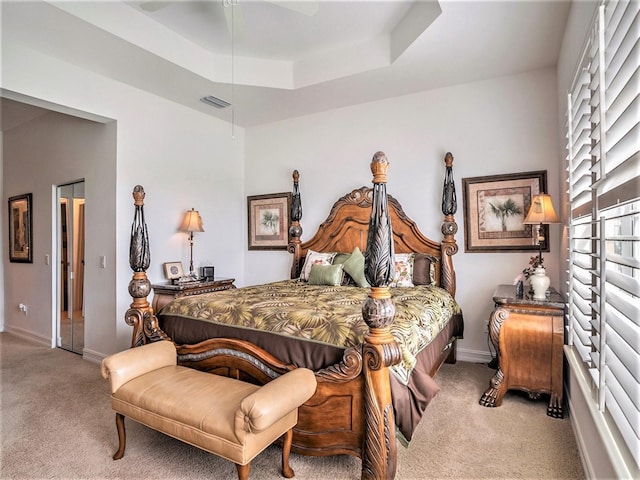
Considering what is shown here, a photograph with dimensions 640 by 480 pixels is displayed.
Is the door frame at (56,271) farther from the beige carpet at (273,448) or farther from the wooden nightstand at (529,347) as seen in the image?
the wooden nightstand at (529,347)

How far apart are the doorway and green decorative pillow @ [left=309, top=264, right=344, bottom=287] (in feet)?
9.20

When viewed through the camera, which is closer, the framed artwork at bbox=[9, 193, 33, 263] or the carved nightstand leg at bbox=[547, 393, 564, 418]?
the carved nightstand leg at bbox=[547, 393, 564, 418]

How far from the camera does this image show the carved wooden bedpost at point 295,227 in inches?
187

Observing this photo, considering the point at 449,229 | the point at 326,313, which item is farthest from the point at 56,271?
the point at 449,229

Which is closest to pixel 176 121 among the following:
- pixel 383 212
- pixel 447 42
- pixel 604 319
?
pixel 447 42

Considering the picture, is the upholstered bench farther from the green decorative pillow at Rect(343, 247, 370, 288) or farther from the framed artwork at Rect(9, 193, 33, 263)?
the framed artwork at Rect(9, 193, 33, 263)

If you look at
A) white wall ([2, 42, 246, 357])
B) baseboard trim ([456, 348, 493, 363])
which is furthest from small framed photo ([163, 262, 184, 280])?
baseboard trim ([456, 348, 493, 363])

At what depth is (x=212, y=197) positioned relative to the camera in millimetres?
4922

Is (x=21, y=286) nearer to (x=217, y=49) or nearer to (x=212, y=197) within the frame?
(x=212, y=197)

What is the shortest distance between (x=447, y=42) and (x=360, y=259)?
6.93ft

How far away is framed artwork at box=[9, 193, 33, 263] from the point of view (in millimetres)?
5000

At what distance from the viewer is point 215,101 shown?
14.5ft

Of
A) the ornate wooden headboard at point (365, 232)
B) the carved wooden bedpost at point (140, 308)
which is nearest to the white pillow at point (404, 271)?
the ornate wooden headboard at point (365, 232)

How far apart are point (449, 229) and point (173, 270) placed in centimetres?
309
